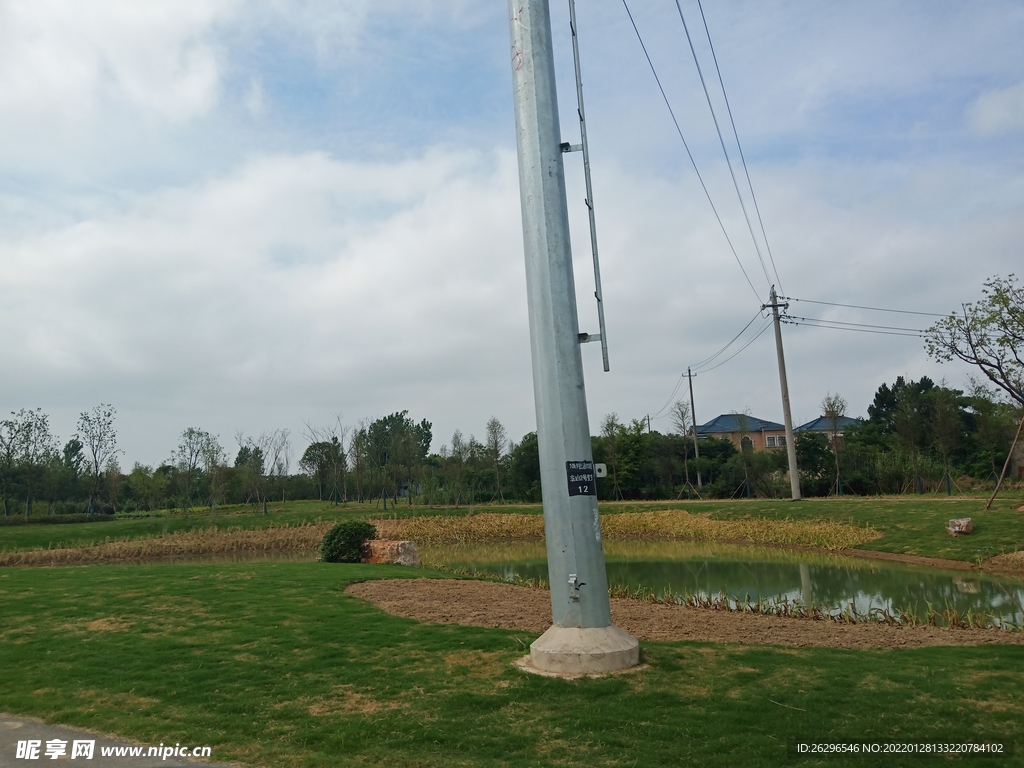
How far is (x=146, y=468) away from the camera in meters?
50.9

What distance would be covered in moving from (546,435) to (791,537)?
74.0ft

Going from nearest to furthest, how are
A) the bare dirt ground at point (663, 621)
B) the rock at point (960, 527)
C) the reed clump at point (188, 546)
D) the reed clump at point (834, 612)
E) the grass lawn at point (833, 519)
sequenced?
the bare dirt ground at point (663, 621), the reed clump at point (834, 612), the grass lawn at point (833, 519), the rock at point (960, 527), the reed clump at point (188, 546)

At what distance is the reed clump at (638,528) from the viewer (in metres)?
27.4

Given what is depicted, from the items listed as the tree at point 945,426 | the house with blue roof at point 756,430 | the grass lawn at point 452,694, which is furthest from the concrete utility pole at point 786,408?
the house with blue roof at point 756,430

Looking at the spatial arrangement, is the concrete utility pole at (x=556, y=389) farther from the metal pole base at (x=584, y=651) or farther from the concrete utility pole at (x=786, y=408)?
the concrete utility pole at (x=786, y=408)

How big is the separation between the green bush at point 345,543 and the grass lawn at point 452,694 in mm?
8669

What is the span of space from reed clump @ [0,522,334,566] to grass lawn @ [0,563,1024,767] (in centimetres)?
1762

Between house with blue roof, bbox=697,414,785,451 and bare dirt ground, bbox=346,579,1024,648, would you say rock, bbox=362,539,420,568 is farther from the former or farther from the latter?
house with blue roof, bbox=697,414,785,451

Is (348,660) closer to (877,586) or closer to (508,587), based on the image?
(508,587)

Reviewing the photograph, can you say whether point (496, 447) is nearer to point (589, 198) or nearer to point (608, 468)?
point (608, 468)

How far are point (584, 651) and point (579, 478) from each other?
1.46 m

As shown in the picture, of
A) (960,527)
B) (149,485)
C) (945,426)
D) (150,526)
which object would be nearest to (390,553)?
(960,527)

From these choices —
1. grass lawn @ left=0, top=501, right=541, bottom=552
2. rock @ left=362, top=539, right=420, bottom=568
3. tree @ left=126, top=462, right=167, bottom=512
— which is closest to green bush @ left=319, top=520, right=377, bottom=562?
rock @ left=362, top=539, right=420, bottom=568

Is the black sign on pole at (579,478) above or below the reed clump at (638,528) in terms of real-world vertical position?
above
